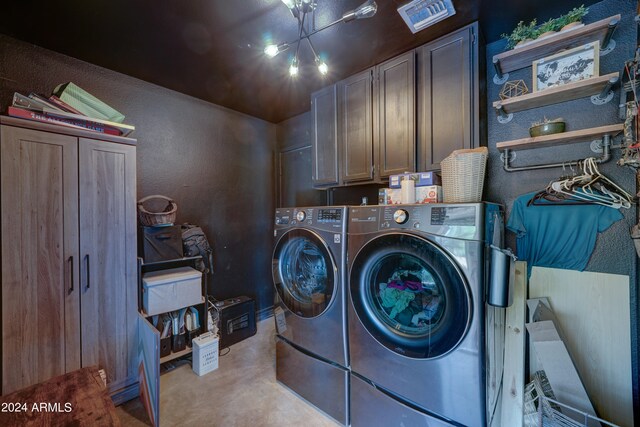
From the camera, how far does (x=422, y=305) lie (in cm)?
133

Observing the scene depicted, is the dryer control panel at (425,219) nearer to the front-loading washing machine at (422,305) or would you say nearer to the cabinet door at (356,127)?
the front-loading washing machine at (422,305)

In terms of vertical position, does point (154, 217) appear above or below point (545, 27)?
below

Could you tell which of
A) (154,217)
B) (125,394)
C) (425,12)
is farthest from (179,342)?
(425,12)

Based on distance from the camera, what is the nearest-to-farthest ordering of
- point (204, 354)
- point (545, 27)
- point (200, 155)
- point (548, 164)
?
point (545, 27), point (548, 164), point (204, 354), point (200, 155)

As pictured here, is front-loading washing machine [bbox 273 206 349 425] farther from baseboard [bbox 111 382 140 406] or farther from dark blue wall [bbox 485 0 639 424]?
dark blue wall [bbox 485 0 639 424]

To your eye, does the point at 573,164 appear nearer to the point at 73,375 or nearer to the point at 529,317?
the point at 529,317

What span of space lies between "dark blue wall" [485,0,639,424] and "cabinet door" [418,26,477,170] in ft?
1.04

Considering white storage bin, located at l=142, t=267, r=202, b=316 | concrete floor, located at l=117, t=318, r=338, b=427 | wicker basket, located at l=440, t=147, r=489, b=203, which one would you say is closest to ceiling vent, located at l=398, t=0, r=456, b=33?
wicker basket, located at l=440, t=147, r=489, b=203

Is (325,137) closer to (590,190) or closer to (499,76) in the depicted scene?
(499,76)

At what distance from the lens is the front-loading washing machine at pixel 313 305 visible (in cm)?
160

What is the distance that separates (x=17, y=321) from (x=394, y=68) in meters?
2.98

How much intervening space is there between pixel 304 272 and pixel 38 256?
5.42 feet

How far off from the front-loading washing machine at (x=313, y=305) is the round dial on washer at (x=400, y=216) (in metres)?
0.32

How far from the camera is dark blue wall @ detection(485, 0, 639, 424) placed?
1401 millimetres
